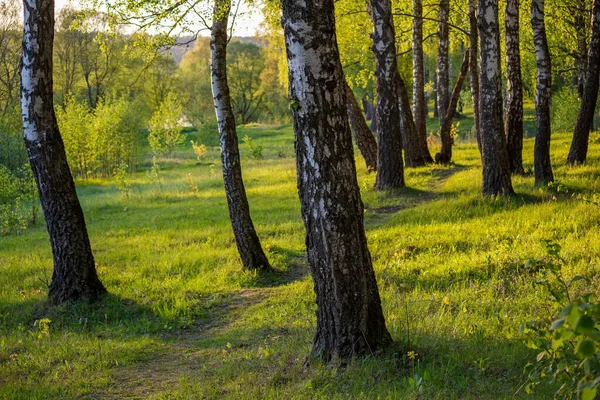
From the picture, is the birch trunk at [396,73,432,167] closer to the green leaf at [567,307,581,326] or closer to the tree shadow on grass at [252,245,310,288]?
the tree shadow on grass at [252,245,310,288]

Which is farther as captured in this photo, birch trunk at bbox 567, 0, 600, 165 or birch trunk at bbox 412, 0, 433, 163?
birch trunk at bbox 412, 0, 433, 163

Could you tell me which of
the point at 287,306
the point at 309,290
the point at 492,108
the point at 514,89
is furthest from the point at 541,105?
the point at 287,306

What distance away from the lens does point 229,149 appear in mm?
9055

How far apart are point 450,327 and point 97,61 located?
1883 inches

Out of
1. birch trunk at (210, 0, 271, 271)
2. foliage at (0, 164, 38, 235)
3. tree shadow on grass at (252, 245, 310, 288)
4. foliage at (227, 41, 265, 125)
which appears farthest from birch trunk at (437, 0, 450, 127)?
foliage at (227, 41, 265, 125)

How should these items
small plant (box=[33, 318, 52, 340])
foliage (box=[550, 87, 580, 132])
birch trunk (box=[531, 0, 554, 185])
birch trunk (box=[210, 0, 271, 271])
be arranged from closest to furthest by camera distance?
1. small plant (box=[33, 318, 52, 340])
2. birch trunk (box=[210, 0, 271, 271])
3. birch trunk (box=[531, 0, 554, 185])
4. foliage (box=[550, 87, 580, 132])

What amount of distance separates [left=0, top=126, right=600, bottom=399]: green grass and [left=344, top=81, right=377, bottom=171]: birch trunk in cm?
374

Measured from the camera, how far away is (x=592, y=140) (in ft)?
62.3

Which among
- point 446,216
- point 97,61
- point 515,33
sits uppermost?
point 97,61

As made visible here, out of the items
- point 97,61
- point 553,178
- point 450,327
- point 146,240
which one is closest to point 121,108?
point 97,61

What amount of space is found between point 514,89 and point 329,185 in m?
9.82

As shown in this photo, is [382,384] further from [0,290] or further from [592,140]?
[592,140]

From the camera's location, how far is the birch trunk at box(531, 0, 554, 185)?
1157 cm

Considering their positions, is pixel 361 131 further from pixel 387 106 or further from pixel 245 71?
pixel 245 71
